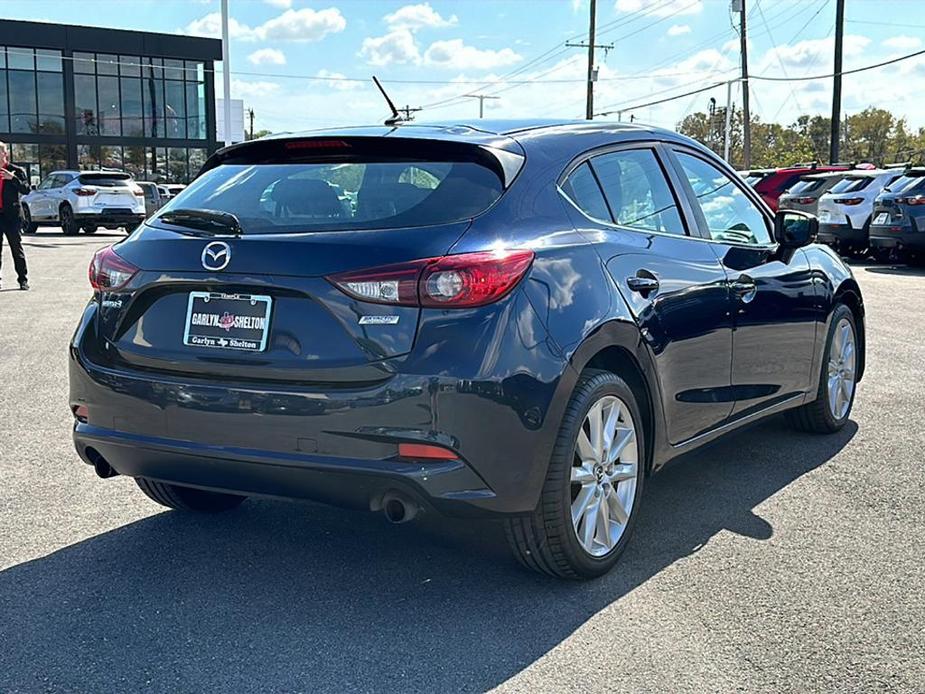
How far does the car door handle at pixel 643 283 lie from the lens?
4.08 m

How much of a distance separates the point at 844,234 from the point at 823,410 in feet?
47.2

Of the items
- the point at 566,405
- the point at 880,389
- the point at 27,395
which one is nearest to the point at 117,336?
the point at 566,405

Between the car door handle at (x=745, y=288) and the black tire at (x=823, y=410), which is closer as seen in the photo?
the car door handle at (x=745, y=288)

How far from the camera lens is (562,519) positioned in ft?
12.1

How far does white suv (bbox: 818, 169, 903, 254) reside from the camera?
19.1m

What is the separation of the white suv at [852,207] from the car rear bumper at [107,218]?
57.4ft

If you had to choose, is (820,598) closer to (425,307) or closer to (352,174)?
(425,307)

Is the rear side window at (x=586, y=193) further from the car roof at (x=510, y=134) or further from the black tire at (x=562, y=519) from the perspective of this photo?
the black tire at (x=562, y=519)

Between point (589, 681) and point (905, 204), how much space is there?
623 inches

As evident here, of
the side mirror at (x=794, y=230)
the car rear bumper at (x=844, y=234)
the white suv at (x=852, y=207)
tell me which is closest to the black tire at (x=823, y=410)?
the side mirror at (x=794, y=230)

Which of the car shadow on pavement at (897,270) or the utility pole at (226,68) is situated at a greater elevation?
the utility pole at (226,68)

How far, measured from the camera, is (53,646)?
3.36 meters

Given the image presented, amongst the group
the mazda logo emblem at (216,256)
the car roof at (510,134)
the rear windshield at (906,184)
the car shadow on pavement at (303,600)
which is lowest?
the car shadow on pavement at (303,600)

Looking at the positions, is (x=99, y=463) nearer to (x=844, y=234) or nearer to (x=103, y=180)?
(x=844, y=234)
